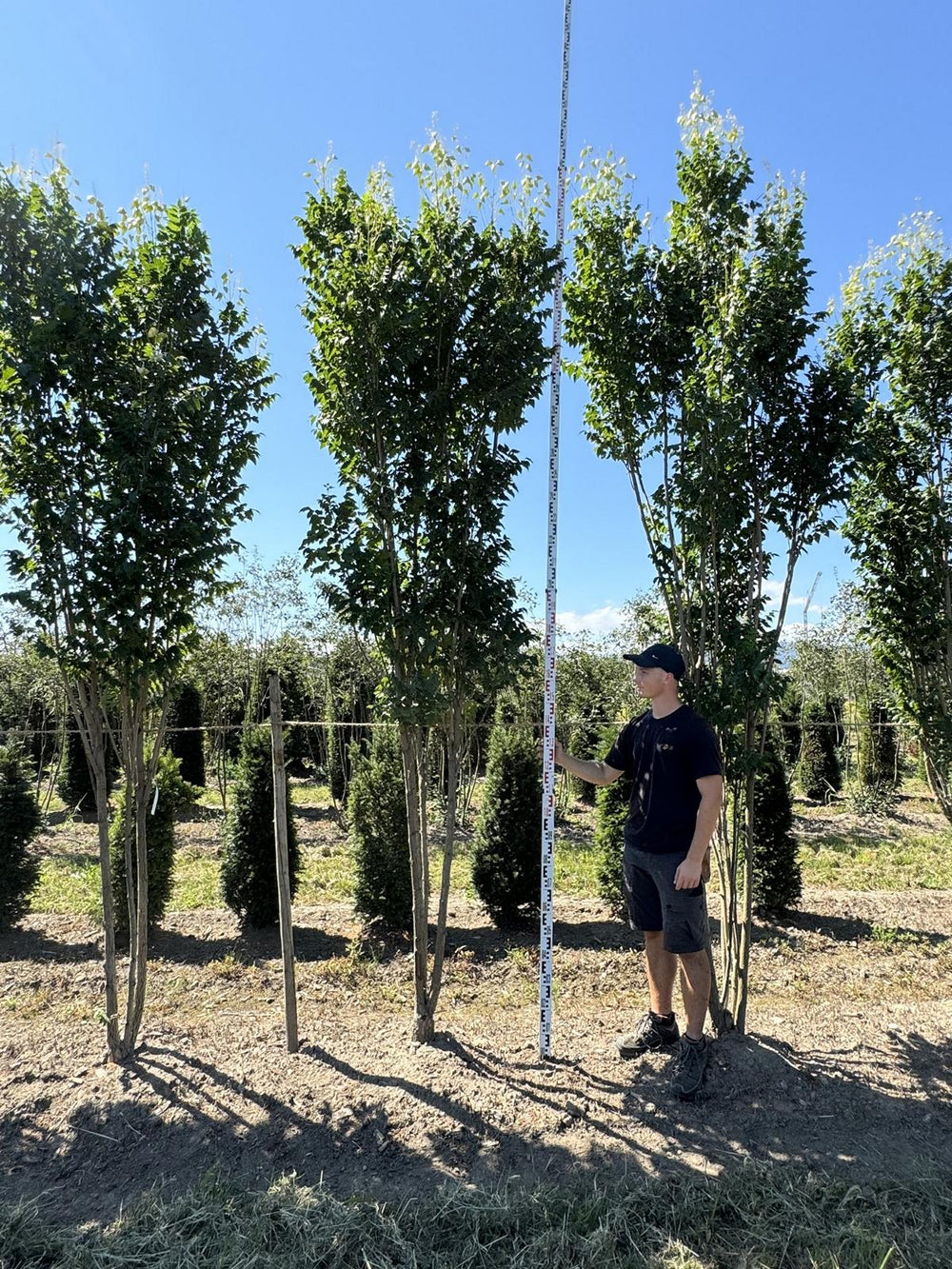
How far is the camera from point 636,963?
559cm

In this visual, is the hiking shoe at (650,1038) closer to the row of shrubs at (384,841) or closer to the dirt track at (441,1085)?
the dirt track at (441,1085)

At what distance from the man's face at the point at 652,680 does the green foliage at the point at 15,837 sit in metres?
6.15

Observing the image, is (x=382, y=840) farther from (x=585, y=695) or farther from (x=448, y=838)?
(x=585, y=695)

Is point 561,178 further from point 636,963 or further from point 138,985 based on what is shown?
point 636,963

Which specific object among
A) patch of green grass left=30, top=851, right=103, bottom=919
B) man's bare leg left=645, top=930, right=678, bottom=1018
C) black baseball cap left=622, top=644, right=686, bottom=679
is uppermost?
black baseball cap left=622, top=644, right=686, bottom=679

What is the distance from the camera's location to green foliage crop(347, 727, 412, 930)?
643 centimetres

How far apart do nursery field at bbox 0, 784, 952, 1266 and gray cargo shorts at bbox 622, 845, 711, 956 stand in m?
0.67

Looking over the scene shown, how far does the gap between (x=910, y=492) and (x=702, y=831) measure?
292 cm

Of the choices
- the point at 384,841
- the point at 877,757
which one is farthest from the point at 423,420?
the point at 877,757

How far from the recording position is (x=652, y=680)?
349 cm

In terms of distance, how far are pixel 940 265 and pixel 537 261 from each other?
2636 millimetres

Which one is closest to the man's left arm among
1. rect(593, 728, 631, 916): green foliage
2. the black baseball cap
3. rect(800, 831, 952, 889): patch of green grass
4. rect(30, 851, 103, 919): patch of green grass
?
the black baseball cap

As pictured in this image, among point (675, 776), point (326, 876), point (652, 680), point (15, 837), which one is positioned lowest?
point (326, 876)

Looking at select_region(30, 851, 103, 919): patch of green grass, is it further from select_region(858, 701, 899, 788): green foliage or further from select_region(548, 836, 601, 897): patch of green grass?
select_region(858, 701, 899, 788): green foliage
